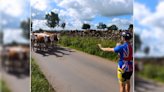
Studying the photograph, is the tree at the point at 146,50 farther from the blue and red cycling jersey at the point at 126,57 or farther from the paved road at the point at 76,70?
the paved road at the point at 76,70

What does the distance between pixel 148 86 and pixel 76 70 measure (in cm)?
154

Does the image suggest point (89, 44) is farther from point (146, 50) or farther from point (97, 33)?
point (146, 50)

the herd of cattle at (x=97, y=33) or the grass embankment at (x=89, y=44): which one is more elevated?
the herd of cattle at (x=97, y=33)

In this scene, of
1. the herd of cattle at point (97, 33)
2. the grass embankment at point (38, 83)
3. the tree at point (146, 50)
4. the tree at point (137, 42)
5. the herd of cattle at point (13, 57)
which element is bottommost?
the grass embankment at point (38, 83)

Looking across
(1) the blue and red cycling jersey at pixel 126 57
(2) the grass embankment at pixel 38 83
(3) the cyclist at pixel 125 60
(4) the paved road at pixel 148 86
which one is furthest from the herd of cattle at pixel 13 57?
(4) the paved road at pixel 148 86

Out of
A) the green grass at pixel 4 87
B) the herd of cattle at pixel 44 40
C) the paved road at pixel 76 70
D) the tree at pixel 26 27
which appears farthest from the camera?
the herd of cattle at pixel 44 40

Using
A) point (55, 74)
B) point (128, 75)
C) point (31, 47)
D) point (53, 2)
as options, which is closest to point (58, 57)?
point (55, 74)

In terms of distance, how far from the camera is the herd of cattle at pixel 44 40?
11.9ft

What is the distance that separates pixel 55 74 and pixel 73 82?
46 cm

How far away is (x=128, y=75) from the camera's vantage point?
10.4 ft

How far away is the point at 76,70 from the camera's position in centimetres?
361

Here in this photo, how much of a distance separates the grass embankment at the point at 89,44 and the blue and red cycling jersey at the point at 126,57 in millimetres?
329

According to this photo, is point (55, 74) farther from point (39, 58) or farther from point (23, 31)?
point (23, 31)

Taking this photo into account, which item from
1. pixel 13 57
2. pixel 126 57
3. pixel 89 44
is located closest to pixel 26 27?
pixel 13 57
